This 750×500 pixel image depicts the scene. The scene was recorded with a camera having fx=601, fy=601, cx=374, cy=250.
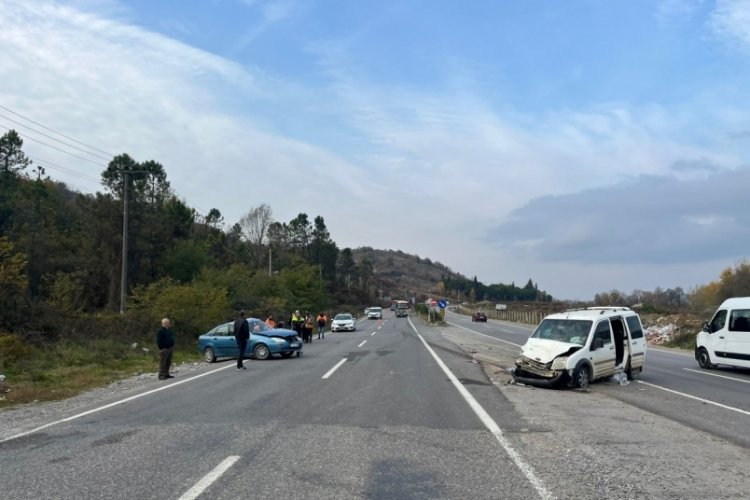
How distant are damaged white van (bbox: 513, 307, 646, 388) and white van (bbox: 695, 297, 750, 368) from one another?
448 cm

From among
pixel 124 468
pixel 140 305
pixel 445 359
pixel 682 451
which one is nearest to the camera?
pixel 124 468

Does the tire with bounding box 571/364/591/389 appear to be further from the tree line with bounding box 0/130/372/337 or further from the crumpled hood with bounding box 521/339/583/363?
the tree line with bounding box 0/130/372/337

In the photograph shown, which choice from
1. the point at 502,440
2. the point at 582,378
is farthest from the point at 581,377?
the point at 502,440

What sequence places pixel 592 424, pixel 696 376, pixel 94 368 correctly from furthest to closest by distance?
pixel 94 368 < pixel 696 376 < pixel 592 424

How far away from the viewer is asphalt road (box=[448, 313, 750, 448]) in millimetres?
10328

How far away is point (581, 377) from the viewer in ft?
47.8

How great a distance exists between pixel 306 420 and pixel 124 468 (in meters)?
3.45

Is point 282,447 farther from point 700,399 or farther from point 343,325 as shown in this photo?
point 343,325

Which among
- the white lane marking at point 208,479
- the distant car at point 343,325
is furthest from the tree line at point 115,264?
the white lane marking at point 208,479

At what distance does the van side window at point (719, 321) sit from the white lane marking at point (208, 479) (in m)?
18.3

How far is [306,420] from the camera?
32.4 ft

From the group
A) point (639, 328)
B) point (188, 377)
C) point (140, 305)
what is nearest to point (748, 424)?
point (639, 328)

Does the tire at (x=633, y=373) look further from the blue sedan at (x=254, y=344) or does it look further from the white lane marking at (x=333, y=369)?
the blue sedan at (x=254, y=344)

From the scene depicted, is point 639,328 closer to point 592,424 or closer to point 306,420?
point 592,424
